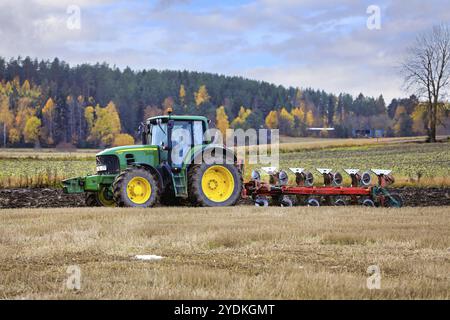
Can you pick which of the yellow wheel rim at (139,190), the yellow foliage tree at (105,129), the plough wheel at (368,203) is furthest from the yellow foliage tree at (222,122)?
the yellow wheel rim at (139,190)

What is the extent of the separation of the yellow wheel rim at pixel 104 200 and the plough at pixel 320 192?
3864 millimetres

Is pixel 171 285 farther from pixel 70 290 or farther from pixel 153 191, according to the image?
pixel 153 191

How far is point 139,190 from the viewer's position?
17.7 m

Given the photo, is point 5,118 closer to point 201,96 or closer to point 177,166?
point 201,96

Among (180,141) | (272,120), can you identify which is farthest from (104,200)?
(272,120)

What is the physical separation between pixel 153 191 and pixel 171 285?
1055cm

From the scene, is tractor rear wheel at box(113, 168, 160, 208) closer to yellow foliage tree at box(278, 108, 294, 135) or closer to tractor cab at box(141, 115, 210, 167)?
tractor cab at box(141, 115, 210, 167)

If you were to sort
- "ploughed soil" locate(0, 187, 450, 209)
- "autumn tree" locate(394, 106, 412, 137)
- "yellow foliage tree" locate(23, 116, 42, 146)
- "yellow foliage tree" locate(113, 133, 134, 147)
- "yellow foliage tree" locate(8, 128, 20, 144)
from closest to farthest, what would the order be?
"ploughed soil" locate(0, 187, 450, 209)
"yellow foliage tree" locate(113, 133, 134, 147)
"yellow foliage tree" locate(23, 116, 42, 146)
"yellow foliage tree" locate(8, 128, 20, 144)
"autumn tree" locate(394, 106, 412, 137)

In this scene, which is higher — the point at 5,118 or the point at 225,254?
the point at 5,118

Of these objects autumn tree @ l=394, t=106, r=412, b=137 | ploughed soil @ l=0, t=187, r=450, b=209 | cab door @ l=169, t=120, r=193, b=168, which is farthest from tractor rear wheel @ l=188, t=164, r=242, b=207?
autumn tree @ l=394, t=106, r=412, b=137

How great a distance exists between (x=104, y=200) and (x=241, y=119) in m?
77.7

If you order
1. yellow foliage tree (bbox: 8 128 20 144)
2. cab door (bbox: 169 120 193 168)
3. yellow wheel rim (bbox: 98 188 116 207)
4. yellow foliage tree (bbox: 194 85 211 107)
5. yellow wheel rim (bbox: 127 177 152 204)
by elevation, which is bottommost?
yellow wheel rim (bbox: 98 188 116 207)

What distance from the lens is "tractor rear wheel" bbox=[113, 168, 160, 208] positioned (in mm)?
17281

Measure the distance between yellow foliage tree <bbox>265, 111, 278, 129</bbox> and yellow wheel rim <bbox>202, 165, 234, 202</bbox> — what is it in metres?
83.3
